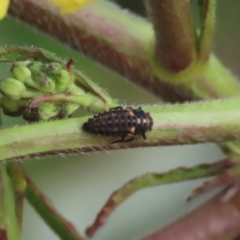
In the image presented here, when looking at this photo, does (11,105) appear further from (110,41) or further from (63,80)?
(110,41)

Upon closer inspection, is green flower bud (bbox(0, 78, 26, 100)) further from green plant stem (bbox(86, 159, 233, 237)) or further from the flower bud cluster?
green plant stem (bbox(86, 159, 233, 237))

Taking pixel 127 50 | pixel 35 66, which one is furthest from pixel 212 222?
pixel 35 66

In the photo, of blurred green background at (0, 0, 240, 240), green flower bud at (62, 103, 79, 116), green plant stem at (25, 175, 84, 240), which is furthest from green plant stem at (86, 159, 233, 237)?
blurred green background at (0, 0, 240, 240)

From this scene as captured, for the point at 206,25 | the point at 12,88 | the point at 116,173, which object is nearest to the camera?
the point at 12,88

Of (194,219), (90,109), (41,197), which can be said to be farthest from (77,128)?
(194,219)

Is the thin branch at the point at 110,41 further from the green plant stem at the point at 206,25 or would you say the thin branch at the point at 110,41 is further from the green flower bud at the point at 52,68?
the green flower bud at the point at 52,68

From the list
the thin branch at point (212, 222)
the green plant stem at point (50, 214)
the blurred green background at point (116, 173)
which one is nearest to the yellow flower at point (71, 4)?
the green plant stem at point (50, 214)

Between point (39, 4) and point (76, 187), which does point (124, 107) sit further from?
point (76, 187)
